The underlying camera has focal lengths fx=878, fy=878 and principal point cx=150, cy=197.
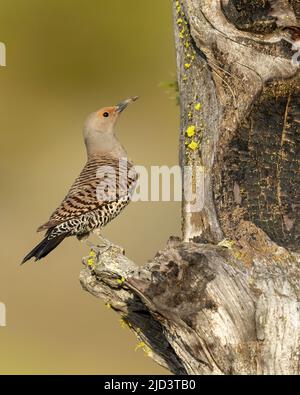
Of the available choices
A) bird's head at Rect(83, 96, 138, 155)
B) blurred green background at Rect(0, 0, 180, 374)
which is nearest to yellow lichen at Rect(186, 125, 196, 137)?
bird's head at Rect(83, 96, 138, 155)

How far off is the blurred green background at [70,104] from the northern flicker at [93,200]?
20.4ft

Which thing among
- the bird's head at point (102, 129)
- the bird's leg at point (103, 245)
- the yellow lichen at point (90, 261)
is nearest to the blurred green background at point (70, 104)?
the bird's head at point (102, 129)

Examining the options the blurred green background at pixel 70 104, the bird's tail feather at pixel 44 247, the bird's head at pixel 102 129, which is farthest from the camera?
the blurred green background at pixel 70 104

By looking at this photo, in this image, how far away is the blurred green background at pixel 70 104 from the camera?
14.5 m

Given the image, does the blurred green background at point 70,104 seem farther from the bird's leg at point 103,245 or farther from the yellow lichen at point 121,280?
the yellow lichen at point 121,280

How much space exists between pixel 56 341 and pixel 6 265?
6.44ft

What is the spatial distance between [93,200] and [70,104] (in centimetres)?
1016

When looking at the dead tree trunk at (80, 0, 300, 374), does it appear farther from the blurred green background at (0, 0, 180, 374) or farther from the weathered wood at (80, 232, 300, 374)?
the blurred green background at (0, 0, 180, 374)

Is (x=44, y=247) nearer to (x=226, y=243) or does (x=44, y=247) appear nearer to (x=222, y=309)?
(x=226, y=243)

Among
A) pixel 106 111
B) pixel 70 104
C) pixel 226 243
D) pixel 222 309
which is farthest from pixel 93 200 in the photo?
pixel 70 104

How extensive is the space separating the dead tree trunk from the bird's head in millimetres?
→ 1886

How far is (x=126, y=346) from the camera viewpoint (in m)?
11.8

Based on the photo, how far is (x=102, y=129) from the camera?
764cm
